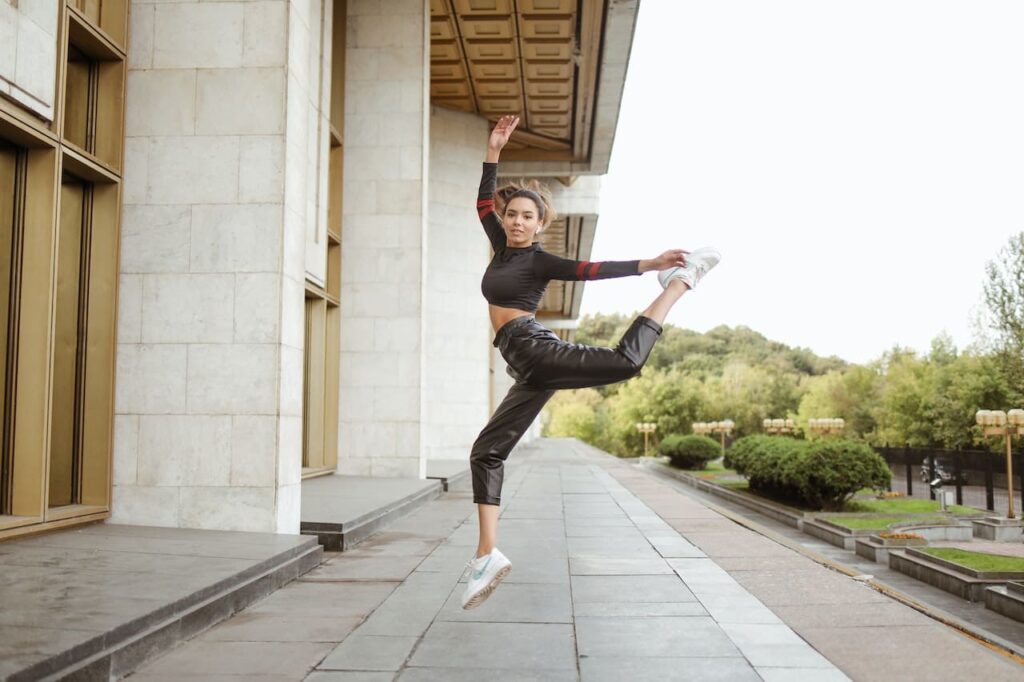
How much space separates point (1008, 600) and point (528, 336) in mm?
7277

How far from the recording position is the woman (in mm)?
4379

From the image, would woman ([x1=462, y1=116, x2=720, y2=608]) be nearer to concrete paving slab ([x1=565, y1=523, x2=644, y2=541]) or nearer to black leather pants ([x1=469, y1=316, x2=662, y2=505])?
black leather pants ([x1=469, y1=316, x2=662, y2=505])

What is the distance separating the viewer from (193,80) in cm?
782

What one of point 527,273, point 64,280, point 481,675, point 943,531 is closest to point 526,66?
point 943,531

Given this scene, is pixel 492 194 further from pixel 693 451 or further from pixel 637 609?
pixel 693 451

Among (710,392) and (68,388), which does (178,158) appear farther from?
(710,392)

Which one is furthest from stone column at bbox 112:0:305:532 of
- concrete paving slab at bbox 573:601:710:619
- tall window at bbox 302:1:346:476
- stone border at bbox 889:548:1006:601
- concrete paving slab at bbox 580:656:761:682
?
stone border at bbox 889:548:1006:601

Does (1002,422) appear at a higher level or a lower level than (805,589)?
higher

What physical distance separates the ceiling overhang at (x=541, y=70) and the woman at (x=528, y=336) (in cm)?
1312

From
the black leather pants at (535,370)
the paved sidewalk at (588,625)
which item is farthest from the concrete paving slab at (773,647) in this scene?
the black leather pants at (535,370)

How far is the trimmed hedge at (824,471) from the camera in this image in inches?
762

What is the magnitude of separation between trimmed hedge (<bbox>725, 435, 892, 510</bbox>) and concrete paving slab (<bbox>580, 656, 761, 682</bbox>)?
16517 millimetres

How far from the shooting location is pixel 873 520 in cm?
1795

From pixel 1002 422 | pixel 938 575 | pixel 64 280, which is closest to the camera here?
pixel 64 280
